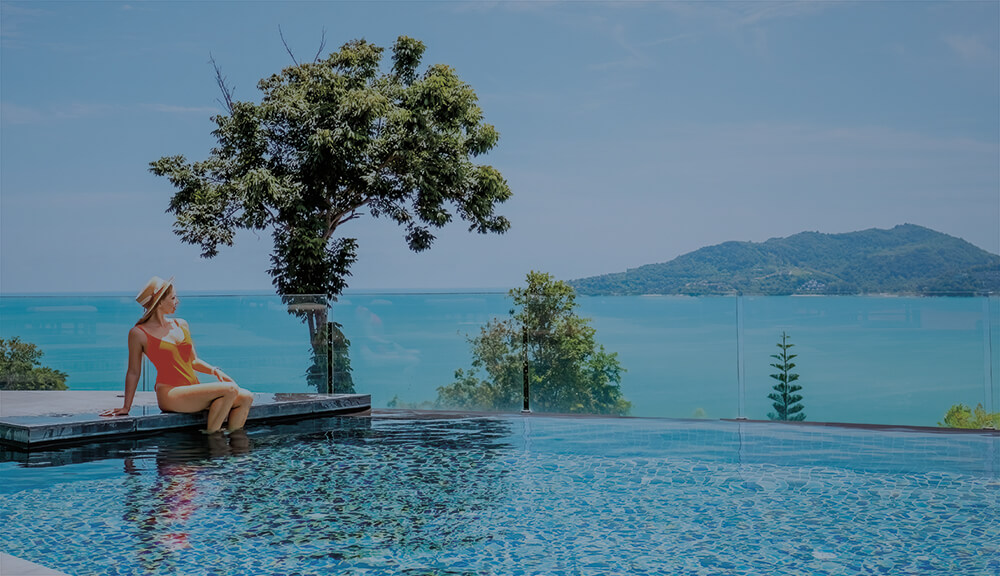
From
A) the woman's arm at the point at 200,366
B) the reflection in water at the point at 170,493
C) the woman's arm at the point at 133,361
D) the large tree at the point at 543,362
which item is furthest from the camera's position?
the large tree at the point at 543,362

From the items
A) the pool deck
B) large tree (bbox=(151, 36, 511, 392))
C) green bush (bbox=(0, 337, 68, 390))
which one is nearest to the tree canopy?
large tree (bbox=(151, 36, 511, 392))

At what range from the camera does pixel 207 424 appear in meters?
8.23

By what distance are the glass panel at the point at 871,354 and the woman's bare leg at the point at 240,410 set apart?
4.80 meters

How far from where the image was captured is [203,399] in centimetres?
810

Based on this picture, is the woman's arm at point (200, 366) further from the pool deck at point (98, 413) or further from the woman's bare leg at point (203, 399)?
the pool deck at point (98, 413)

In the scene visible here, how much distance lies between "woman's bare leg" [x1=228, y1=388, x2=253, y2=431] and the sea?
2.25 metres

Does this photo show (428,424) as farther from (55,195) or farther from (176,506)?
(55,195)

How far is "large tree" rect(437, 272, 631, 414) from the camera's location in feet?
32.8

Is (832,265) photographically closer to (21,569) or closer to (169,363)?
(169,363)

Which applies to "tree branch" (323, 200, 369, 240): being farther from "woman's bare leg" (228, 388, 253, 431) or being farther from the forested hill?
the forested hill

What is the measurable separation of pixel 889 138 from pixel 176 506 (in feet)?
189

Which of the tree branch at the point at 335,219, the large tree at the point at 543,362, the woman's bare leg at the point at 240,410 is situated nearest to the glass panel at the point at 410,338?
the large tree at the point at 543,362

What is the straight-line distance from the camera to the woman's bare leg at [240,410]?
8359 mm

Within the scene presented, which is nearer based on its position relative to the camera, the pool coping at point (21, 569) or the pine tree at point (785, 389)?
the pool coping at point (21, 569)
